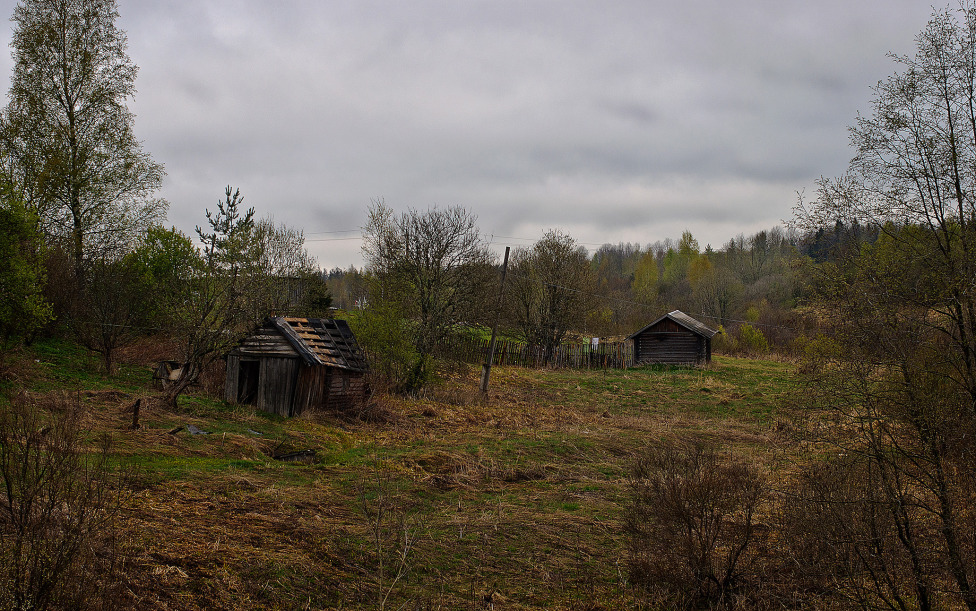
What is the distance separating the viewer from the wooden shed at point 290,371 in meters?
15.4

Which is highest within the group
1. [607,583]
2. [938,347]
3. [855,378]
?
[938,347]

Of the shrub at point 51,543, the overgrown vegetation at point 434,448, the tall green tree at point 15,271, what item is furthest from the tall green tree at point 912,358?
the tall green tree at point 15,271

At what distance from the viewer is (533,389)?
25.0 meters

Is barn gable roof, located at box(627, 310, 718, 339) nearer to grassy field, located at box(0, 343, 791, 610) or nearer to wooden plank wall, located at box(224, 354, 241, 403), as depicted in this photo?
grassy field, located at box(0, 343, 791, 610)

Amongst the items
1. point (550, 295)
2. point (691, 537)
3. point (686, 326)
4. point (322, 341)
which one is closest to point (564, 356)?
point (550, 295)

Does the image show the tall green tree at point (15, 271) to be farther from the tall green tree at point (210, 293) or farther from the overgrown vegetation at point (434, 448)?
the tall green tree at point (210, 293)

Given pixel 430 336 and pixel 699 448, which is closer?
pixel 699 448

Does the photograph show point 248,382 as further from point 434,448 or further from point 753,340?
point 753,340

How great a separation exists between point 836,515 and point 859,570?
700 mm

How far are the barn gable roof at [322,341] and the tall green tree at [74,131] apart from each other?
30.3 ft

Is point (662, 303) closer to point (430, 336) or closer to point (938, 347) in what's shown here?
point (430, 336)

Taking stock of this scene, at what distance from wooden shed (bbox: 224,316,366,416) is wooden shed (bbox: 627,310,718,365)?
24.9 metres

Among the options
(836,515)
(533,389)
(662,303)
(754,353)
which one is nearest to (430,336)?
(533,389)

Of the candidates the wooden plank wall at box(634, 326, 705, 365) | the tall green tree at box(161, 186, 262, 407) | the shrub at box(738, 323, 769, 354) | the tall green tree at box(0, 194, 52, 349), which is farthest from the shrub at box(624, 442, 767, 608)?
the shrub at box(738, 323, 769, 354)
